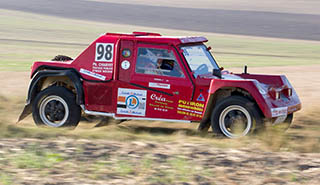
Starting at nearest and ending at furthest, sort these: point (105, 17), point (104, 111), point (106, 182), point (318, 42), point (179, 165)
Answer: point (106, 182) → point (179, 165) → point (104, 111) → point (318, 42) → point (105, 17)

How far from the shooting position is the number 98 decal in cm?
926

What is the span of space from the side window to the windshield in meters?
0.24

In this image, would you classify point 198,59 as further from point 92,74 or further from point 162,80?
point 92,74

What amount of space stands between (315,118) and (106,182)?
21.0 ft

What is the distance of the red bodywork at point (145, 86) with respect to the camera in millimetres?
8797

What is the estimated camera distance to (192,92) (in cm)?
880

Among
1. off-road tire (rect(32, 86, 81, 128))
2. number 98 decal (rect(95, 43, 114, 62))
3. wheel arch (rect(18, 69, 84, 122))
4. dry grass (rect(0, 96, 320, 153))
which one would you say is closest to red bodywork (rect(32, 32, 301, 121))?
number 98 decal (rect(95, 43, 114, 62))

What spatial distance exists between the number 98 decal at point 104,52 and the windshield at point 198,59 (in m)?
1.17

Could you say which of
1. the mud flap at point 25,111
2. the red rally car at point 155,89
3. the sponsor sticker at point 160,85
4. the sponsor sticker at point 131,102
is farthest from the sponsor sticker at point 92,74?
the mud flap at point 25,111

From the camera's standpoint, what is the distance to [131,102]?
30.0ft

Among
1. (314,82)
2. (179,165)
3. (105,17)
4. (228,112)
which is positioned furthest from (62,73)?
(105,17)

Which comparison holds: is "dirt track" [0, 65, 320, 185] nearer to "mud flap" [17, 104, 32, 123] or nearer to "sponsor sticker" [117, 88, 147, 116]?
"sponsor sticker" [117, 88, 147, 116]

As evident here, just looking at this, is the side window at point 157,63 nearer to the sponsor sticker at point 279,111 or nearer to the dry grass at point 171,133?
the dry grass at point 171,133

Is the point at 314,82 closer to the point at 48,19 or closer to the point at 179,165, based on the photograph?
the point at 179,165
